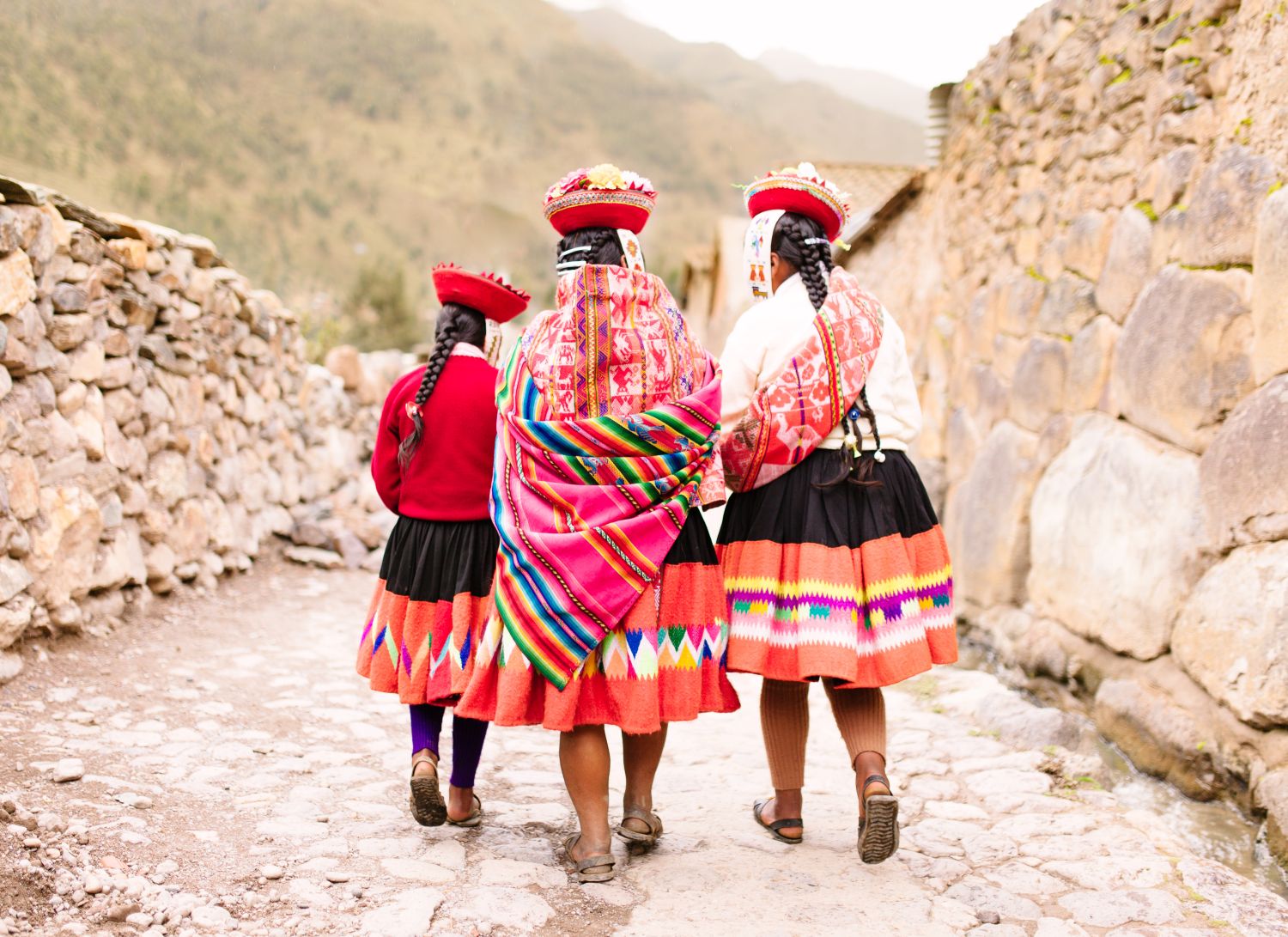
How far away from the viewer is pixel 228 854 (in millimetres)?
2598

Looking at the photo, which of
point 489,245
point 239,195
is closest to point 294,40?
point 489,245

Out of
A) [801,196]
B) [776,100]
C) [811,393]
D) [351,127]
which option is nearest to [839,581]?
[811,393]

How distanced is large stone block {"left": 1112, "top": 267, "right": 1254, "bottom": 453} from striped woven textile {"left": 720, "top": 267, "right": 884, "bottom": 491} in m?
1.48

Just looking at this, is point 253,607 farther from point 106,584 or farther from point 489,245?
Answer: point 489,245

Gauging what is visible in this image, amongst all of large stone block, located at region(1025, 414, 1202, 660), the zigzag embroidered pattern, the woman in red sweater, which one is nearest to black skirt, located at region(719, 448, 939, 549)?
the zigzag embroidered pattern

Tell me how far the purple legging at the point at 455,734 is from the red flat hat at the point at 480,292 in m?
1.12

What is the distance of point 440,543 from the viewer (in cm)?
287

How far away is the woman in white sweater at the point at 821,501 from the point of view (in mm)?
2641

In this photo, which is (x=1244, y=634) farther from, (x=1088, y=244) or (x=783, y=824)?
(x=1088, y=244)

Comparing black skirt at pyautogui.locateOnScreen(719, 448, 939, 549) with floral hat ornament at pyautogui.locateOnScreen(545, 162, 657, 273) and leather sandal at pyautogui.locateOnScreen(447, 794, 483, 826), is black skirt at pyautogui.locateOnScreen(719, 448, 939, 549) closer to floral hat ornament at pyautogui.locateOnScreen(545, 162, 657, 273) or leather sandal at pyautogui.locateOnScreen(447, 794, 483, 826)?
floral hat ornament at pyautogui.locateOnScreen(545, 162, 657, 273)

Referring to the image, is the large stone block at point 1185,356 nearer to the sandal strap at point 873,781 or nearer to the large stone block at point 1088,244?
the large stone block at point 1088,244

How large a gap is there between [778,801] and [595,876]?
2.09ft

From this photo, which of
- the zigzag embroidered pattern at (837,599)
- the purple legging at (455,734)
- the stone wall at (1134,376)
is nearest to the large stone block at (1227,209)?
the stone wall at (1134,376)

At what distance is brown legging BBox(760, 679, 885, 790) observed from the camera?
2699 mm
